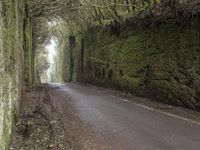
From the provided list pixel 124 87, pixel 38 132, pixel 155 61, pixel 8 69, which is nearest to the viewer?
pixel 8 69

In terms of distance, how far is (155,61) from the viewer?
13.7 metres

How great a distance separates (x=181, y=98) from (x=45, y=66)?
5223 centimetres

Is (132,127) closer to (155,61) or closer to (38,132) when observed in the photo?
(38,132)

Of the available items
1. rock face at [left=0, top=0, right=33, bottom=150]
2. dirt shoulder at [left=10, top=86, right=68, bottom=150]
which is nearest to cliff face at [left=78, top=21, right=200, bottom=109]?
dirt shoulder at [left=10, top=86, right=68, bottom=150]

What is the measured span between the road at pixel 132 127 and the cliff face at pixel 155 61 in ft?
5.21

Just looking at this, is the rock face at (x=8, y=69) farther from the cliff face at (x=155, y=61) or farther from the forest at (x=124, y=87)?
the cliff face at (x=155, y=61)

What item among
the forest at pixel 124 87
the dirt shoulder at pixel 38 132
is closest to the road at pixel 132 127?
the forest at pixel 124 87

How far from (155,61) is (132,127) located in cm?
550

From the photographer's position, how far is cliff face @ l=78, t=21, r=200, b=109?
11.4m

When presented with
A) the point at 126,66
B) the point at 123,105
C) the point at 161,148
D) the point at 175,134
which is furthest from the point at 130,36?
the point at 161,148

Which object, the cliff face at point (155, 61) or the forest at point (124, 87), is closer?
the forest at point (124, 87)

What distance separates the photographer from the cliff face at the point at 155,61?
1140cm

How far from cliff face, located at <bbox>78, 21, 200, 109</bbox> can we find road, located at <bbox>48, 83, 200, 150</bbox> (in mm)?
1587

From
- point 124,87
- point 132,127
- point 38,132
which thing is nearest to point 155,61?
point 124,87
